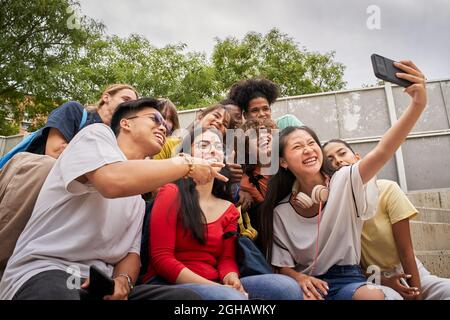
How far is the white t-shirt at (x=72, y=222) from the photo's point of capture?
1.48 m

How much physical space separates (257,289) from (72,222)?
3.27ft

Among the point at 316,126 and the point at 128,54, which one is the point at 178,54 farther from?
the point at 316,126

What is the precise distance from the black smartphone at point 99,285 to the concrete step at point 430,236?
11.8ft

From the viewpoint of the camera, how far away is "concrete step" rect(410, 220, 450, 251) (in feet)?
12.4

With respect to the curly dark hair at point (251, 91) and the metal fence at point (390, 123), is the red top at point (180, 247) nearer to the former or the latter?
the curly dark hair at point (251, 91)

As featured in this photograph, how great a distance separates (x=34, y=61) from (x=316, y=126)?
791 centimetres

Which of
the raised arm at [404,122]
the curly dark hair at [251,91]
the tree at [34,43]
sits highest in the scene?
the tree at [34,43]

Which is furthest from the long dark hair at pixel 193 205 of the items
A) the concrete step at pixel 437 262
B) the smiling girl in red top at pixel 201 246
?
the concrete step at pixel 437 262

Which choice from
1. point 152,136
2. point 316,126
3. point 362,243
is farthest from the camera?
point 316,126

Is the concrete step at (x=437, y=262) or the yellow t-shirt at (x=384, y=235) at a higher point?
the yellow t-shirt at (x=384, y=235)

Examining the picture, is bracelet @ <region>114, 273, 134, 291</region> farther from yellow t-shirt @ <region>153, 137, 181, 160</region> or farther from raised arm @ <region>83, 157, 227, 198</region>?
yellow t-shirt @ <region>153, 137, 181, 160</region>

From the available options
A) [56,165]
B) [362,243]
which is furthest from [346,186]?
[56,165]
